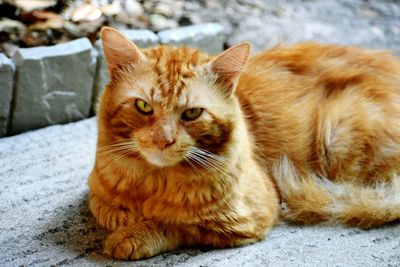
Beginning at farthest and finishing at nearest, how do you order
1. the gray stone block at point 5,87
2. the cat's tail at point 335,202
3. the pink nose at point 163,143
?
the gray stone block at point 5,87, the cat's tail at point 335,202, the pink nose at point 163,143

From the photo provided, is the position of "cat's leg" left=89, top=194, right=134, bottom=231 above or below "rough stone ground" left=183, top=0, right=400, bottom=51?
above

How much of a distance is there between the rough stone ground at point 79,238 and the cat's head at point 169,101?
14.9 inches

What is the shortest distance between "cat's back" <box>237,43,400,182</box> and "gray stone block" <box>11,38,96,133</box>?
37.0 inches

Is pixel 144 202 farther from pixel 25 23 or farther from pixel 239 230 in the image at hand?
pixel 25 23

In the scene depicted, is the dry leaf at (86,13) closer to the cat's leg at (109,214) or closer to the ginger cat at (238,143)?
the ginger cat at (238,143)

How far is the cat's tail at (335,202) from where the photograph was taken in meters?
2.23

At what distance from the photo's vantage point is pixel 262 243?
2.10 metres

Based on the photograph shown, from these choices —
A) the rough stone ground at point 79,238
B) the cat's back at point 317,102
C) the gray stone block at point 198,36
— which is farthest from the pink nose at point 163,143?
the gray stone block at point 198,36

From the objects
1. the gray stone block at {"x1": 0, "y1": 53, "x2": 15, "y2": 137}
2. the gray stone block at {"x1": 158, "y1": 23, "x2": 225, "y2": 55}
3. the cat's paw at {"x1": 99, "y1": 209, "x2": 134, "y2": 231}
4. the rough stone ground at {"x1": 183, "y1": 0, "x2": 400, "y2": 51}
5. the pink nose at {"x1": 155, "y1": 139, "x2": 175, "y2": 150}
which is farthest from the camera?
the rough stone ground at {"x1": 183, "y1": 0, "x2": 400, "y2": 51}

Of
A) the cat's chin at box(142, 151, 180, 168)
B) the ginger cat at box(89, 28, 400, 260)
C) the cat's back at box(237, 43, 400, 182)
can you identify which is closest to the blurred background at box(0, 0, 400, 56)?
the cat's back at box(237, 43, 400, 182)

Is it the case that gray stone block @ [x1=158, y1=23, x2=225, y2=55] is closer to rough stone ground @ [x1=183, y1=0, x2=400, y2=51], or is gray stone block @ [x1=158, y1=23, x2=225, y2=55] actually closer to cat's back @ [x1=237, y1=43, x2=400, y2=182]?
rough stone ground @ [x1=183, y1=0, x2=400, y2=51]

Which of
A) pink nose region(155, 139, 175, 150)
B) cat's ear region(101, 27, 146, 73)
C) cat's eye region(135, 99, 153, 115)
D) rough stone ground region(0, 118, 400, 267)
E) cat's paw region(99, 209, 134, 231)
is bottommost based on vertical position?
rough stone ground region(0, 118, 400, 267)

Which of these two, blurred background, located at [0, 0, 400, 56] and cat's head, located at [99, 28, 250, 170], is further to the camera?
blurred background, located at [0, 0, 400, 56]

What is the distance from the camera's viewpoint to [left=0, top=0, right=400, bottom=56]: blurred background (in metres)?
3.15
